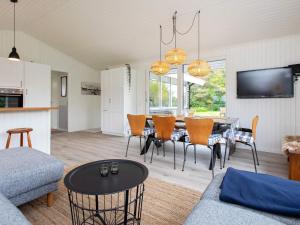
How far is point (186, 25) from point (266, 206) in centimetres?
388

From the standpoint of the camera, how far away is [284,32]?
3.74 m

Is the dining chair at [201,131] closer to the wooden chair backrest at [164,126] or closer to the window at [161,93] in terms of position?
the wooden chair backrest at [164,126]

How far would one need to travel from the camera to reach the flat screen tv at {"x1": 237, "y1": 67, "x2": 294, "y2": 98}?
377cm

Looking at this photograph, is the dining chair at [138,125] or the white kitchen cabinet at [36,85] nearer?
the dining chair at [138,125]

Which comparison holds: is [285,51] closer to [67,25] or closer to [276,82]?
[276,82]

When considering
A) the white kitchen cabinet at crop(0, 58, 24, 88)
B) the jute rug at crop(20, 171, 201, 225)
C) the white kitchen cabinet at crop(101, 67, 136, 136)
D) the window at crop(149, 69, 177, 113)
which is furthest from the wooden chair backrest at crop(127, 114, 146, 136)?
the white kitchen cabinet at crop(0, 58, 24, 88)

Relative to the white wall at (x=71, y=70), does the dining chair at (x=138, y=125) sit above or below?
below

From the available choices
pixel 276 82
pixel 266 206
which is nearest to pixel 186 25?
pixel 276 82

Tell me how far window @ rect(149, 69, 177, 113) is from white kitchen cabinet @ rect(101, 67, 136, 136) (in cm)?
65

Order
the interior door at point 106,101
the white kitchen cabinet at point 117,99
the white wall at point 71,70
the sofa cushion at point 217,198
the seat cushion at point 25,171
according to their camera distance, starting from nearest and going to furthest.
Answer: the sofa cushion at point 217,198 < the seat cushion at point 25,171 < the white wall at point 71,70 < the white kitchen cabinet at point 117,99 < the interior door at point 106,101

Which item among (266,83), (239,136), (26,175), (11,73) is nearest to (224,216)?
(26,175)

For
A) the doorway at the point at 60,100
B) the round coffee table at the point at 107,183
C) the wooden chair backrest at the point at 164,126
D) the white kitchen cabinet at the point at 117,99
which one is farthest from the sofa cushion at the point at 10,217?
the doorway at the point at 60,100

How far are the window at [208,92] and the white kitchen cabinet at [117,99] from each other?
72.6 inches

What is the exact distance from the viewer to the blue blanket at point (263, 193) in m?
1.00
